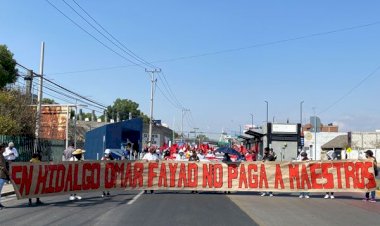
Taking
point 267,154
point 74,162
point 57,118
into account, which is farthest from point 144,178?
point 57,118

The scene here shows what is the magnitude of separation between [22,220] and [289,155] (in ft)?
179

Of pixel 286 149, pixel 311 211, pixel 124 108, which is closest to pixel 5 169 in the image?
pixel 311 211

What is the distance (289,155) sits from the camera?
2500 inches

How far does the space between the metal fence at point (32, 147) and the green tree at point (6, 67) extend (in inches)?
257

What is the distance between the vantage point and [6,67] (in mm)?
39875

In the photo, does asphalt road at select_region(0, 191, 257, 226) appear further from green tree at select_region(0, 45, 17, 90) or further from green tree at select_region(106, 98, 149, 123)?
green tree at select_region(106, 98, 149, 123)

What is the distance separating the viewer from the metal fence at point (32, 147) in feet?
92.7

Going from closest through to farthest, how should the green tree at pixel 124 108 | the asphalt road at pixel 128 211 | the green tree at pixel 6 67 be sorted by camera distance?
the asphalt road at pixel 128 211 → the green tree at pixel 6 67 → the green tree at pixel 124 108

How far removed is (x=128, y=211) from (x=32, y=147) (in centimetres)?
1937

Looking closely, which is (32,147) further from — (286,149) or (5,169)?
(286,149)

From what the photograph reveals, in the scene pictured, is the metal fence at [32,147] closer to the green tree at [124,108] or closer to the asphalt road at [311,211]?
the asphalt road at [311,211]

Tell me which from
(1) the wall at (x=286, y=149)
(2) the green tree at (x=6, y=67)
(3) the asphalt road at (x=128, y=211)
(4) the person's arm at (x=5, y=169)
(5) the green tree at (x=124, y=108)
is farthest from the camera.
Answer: (5) the green tree at (x=124, y=108)

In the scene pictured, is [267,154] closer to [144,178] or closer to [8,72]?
[144,178]

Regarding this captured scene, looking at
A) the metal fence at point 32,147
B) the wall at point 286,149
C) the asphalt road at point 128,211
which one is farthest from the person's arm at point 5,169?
the wall at point 286,149
